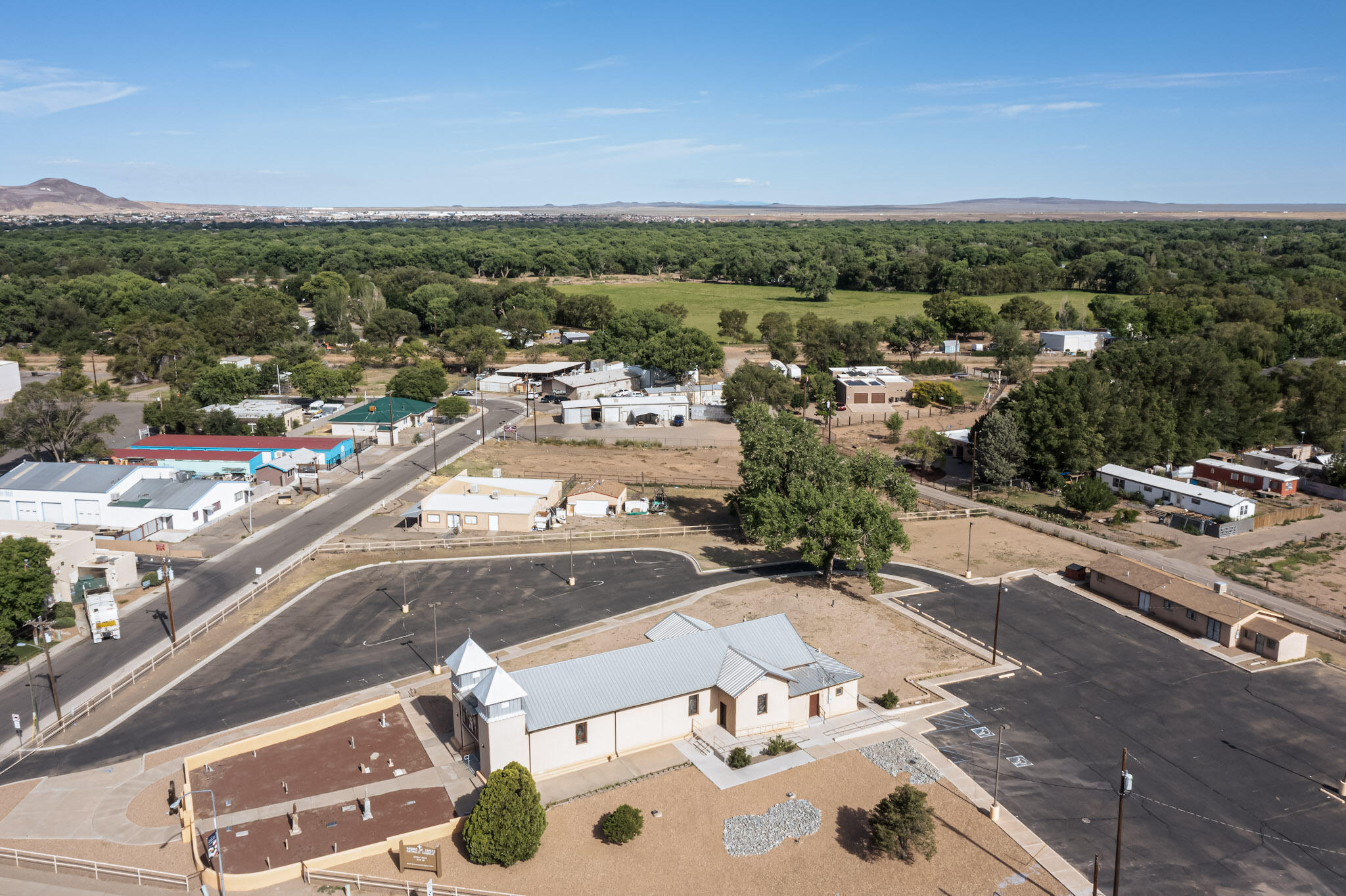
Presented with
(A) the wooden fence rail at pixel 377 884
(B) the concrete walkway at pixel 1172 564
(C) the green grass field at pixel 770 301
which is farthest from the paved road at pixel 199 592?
(C) the green grass field at pixel 770 301

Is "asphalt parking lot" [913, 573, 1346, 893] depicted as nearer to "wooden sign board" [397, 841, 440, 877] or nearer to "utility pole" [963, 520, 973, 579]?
"utility pole" [963, 520, 973, 579]

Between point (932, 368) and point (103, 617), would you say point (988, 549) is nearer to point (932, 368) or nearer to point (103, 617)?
point (103, 617)

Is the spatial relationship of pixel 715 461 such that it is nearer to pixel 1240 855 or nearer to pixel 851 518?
pixel 851 518

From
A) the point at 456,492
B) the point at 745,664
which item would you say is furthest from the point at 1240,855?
the point at 456,492

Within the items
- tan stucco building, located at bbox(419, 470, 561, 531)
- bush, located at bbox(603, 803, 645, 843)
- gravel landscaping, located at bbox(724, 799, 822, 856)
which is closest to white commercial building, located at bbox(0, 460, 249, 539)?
tan stucco building, located at bbox(419, 470, 561, 531)

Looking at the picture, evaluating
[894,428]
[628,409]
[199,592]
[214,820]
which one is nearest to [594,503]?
[199,592]

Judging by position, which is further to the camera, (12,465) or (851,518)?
(12,465)

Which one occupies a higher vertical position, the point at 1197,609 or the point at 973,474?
the point at 973,474
